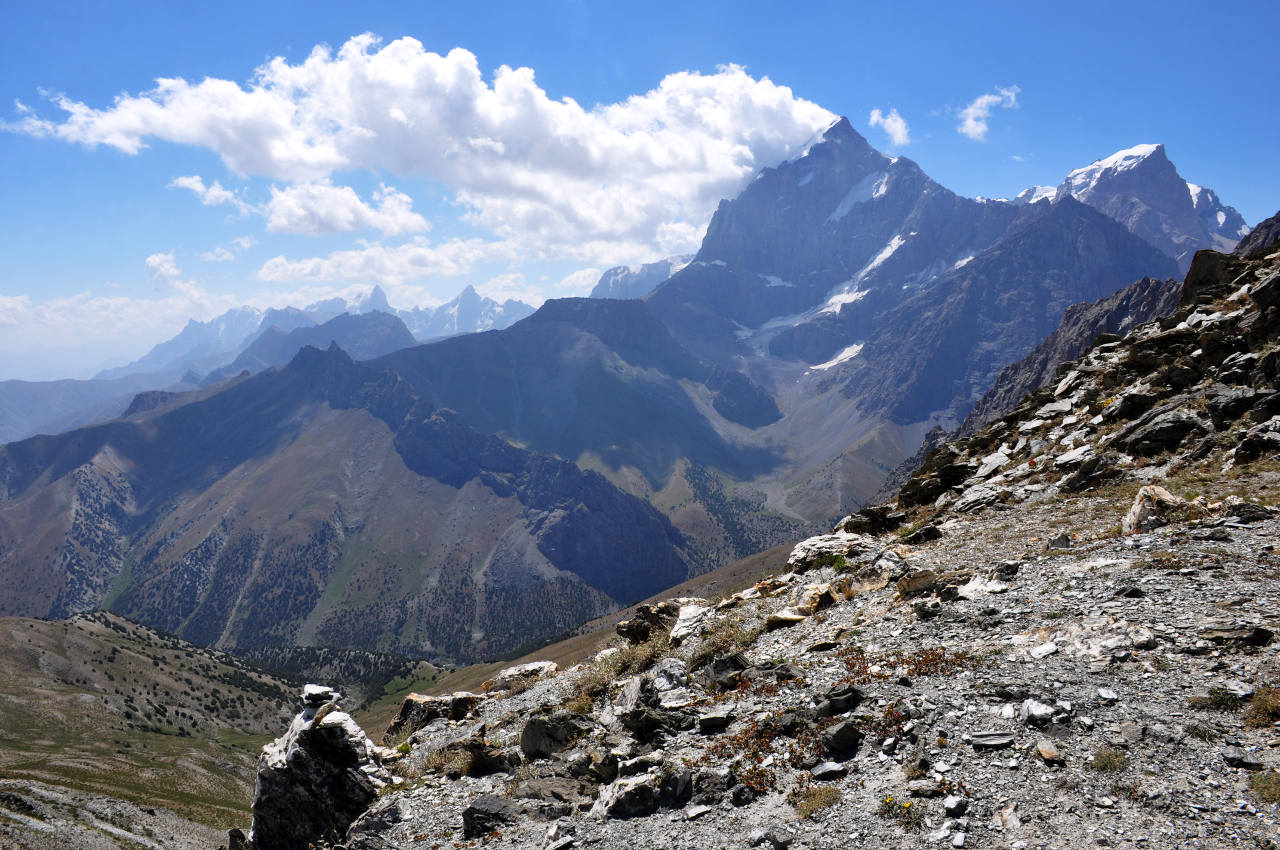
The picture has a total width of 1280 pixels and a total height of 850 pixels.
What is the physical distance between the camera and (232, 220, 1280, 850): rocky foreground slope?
34.0 feet

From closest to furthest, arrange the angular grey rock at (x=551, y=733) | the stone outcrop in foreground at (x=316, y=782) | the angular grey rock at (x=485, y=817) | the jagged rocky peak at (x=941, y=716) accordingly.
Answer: the jagged rocky peak at (x=941, y=716)
the angular grey rock at (x=485, y=817)
the angular grey rock at (x=551, y=733)
the stone outcrop in foreground at (x=316, y=782)

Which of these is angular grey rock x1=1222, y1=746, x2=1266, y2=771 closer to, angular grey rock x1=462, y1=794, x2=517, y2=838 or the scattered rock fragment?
the scattered rock fragment

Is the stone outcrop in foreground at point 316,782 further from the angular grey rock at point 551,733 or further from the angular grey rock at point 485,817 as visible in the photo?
the angular grey rock at point 485,817

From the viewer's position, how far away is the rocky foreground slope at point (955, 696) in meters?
10.4

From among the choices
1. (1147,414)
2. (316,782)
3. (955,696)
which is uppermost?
(1147,414)

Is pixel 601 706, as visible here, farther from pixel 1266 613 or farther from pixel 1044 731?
pixel 1266 613

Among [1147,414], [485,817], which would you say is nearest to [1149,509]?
[1147,414]

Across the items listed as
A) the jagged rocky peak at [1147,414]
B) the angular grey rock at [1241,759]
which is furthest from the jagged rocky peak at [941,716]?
the jagged rocky peak at [1147,414]

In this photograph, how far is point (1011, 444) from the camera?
32781 mm

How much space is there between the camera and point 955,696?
1313 centimetres

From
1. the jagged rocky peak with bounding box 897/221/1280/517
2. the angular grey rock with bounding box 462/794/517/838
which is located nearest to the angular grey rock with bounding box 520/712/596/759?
the angular grey rock with bounding box 462/794/517/838

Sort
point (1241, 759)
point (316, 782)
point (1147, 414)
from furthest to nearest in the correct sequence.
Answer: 1. point (1147, 414)
2. point (316, 782)
3. point (1241, 759)

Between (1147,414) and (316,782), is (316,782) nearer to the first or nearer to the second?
(316,782)

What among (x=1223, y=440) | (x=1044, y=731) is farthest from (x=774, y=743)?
(x=1223, y=440)
